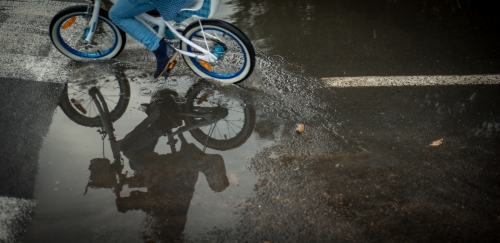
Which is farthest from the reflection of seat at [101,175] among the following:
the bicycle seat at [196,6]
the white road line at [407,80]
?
the white road line at [407,80]

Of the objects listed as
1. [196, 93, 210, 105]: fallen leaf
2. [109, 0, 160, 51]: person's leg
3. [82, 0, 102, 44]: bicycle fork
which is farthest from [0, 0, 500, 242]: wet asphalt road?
[109, 0, 160, 51]: person's leg

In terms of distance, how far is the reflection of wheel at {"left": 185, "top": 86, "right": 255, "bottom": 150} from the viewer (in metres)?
4.64

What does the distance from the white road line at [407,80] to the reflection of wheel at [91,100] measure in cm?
234

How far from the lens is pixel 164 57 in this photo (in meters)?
5.28

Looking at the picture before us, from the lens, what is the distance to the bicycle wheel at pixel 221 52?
5.06m

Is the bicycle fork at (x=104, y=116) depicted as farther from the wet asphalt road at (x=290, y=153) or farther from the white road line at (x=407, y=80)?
the white road line at (x=407, y=80)

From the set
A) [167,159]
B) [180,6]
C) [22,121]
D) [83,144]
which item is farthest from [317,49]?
[22,121]

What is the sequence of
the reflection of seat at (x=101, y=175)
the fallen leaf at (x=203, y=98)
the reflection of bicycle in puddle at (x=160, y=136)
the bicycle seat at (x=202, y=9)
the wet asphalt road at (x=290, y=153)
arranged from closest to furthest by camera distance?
1. the wet asphalt road at (x=290, y=153)
2. the reflection of bicycle in puddle at (x=160, y=136)
3. the reflection of seat at (x=101, y=175)
4. the bicycle seat at (x=202, y=9)
5. the fallen leaf at (x=203, y=98)

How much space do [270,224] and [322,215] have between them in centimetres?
43

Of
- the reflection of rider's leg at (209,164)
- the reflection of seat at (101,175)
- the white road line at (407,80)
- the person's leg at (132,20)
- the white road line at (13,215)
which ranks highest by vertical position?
the person's leg at (132,20)

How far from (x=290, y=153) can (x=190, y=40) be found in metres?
1.87

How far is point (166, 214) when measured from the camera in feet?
12.3

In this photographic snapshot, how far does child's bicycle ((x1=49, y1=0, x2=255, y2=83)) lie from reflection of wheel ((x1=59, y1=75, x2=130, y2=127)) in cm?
57

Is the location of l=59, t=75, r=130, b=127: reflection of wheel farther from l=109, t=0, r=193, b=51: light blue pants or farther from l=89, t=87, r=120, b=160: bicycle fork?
l=109, t=0, r=193, b=51: light blue pants
